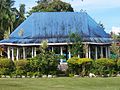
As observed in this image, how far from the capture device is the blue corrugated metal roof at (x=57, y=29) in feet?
128

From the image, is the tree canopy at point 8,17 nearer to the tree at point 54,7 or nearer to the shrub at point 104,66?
the tree at point 54,7

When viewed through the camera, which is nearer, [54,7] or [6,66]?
[6,66]

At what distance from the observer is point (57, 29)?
39812 millimetres

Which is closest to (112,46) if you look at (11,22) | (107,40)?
(107,40)

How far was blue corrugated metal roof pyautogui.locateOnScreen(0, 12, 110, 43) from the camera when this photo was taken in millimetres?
38906

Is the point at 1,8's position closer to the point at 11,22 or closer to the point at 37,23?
the point at 11,22

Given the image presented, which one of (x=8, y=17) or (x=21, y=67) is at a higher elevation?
(x=8, y=17)

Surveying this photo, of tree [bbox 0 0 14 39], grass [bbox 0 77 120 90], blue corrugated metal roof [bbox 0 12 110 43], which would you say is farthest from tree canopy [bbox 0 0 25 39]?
grass [bbox 0 77 120 90]

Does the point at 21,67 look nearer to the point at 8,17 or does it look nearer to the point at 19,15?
the point at 8,17

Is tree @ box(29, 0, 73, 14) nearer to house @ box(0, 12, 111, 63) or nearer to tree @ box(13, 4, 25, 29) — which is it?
tree @ box(13, 4, 25, 29)

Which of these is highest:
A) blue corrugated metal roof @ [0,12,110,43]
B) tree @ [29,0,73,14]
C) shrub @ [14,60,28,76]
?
tree @ [29,0,73,14]

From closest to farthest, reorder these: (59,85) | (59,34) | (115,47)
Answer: (59,85) < (115,47) < (59,34)

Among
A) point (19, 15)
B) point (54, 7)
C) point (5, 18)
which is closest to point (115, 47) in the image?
point (54, 7)

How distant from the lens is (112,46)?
3712cm
